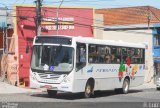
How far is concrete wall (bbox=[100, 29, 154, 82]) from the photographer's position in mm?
50312

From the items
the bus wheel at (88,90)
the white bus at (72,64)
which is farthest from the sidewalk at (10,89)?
the bus wheel at (88,90)

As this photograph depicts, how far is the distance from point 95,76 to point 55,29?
45.6 ft

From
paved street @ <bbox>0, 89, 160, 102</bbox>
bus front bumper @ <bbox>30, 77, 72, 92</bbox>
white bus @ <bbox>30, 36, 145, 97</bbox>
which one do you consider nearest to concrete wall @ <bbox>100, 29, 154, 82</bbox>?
white bus @ <bbox>30, 36, 145, 97</bbox>

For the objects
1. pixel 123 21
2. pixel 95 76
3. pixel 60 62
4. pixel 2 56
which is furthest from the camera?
pixel 123 21

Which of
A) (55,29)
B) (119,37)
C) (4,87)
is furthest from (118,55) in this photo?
(119,37)

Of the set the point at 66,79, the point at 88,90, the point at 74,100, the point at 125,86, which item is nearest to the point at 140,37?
the point at 125,86

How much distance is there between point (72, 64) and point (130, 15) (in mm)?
39214

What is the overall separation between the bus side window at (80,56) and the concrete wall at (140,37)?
26.8 meters

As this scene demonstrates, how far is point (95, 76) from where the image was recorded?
24484 millimetres

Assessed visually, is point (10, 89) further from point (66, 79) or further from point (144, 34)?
point (144, 34)

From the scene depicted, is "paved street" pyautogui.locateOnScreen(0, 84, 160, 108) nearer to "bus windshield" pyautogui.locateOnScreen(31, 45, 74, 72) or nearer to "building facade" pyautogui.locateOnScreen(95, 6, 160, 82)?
"bus windshield" pyautogui.locateOnScreen(31, 45, 74, 72)

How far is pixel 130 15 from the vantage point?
6056cm

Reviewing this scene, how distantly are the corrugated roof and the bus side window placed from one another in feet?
113

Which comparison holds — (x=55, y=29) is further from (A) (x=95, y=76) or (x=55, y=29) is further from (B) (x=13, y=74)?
(A) (x=95, y=76)
